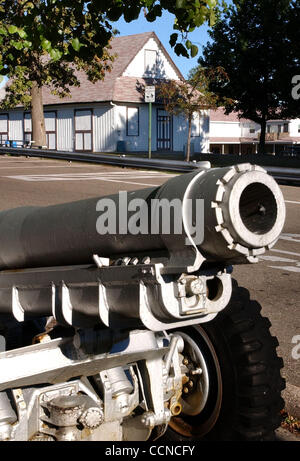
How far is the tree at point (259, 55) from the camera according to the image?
44.8 meters

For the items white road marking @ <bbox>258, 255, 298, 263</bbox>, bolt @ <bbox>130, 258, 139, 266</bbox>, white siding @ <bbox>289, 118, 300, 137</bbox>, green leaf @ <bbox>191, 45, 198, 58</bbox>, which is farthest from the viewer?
white siding @ <bbox>289, 118, 300, 137</bbox>

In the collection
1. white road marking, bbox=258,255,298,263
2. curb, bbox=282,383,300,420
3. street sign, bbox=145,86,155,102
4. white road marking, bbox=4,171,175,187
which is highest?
street sign, bbox=145,86,155,102

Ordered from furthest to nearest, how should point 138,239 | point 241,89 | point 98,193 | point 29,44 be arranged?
point 241,89, point 98,193, point 29,44, point 138,239

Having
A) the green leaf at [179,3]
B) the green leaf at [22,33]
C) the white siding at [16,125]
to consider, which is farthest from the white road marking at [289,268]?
the white siding at [16,125]

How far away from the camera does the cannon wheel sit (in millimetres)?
3100

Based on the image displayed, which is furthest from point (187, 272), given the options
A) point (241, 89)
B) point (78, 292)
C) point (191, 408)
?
point (241, 89)

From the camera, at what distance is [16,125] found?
58.8m

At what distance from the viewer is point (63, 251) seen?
2.80 m

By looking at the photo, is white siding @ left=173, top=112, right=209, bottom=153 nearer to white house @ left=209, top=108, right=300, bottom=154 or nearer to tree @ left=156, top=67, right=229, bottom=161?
tree @ left=156, top=67, right=229, bottom=161

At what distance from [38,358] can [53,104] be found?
2058 inches

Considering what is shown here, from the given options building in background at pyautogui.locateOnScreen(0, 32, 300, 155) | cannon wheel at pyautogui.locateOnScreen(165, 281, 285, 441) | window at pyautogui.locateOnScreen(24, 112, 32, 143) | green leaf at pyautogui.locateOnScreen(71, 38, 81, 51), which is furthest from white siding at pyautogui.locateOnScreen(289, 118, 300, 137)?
cannon wheel at pyautogui.locateOnScreen(165, 281, 285, 441)

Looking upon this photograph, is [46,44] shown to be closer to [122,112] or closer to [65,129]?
[122,112]

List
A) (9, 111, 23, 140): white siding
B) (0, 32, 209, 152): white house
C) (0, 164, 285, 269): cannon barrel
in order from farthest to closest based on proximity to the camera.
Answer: (9, 111, 23, 140): white siding → (0, 32, 209, 152): white house → (0, 164, 285, 269): cannon barrel

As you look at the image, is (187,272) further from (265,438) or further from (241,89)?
(241,89)
